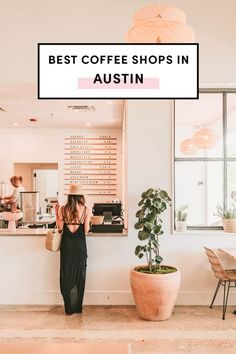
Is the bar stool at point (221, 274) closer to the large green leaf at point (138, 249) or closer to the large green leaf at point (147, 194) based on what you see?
the large green leaf at point (138, 249)

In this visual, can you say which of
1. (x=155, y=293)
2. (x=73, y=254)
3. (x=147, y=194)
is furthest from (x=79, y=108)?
(x=155, y=293)

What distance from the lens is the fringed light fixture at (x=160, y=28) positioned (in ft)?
8.30

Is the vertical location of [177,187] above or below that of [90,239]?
above

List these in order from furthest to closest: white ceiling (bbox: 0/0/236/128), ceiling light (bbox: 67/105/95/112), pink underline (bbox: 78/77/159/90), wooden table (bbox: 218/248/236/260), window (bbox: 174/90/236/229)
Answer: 1. ceiling light (bbox: 67/105/95/112)
2. window (bbox: 174/90/236/229)
3. white ceiling (bbox: 0/0/236/128)
4. wooden table (bbox: 218/248/236/260)
5. pink underline (bbox: 78/77/159/90)

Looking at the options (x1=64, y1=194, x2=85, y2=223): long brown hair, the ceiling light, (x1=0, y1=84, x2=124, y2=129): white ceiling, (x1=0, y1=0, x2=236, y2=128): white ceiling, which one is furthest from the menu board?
(x1=64, y1=194, x2=85, y2=223): long brown hair

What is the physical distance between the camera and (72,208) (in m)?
4.87

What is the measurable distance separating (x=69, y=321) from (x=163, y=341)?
1165 millimetres

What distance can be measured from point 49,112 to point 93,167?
2067 mm

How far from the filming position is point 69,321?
454cm

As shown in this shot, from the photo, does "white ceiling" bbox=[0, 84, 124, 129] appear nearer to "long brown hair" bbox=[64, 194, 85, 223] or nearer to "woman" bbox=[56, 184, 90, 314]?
"long brown hair" bbox=[64, 194, 85, 223]

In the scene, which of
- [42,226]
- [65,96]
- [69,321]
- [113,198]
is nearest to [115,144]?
[113,198]

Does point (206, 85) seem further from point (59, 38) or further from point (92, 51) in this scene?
point (92, 51)

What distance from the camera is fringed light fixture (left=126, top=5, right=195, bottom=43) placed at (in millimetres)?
2531

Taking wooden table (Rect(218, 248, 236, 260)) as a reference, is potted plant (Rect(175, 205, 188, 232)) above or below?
above
